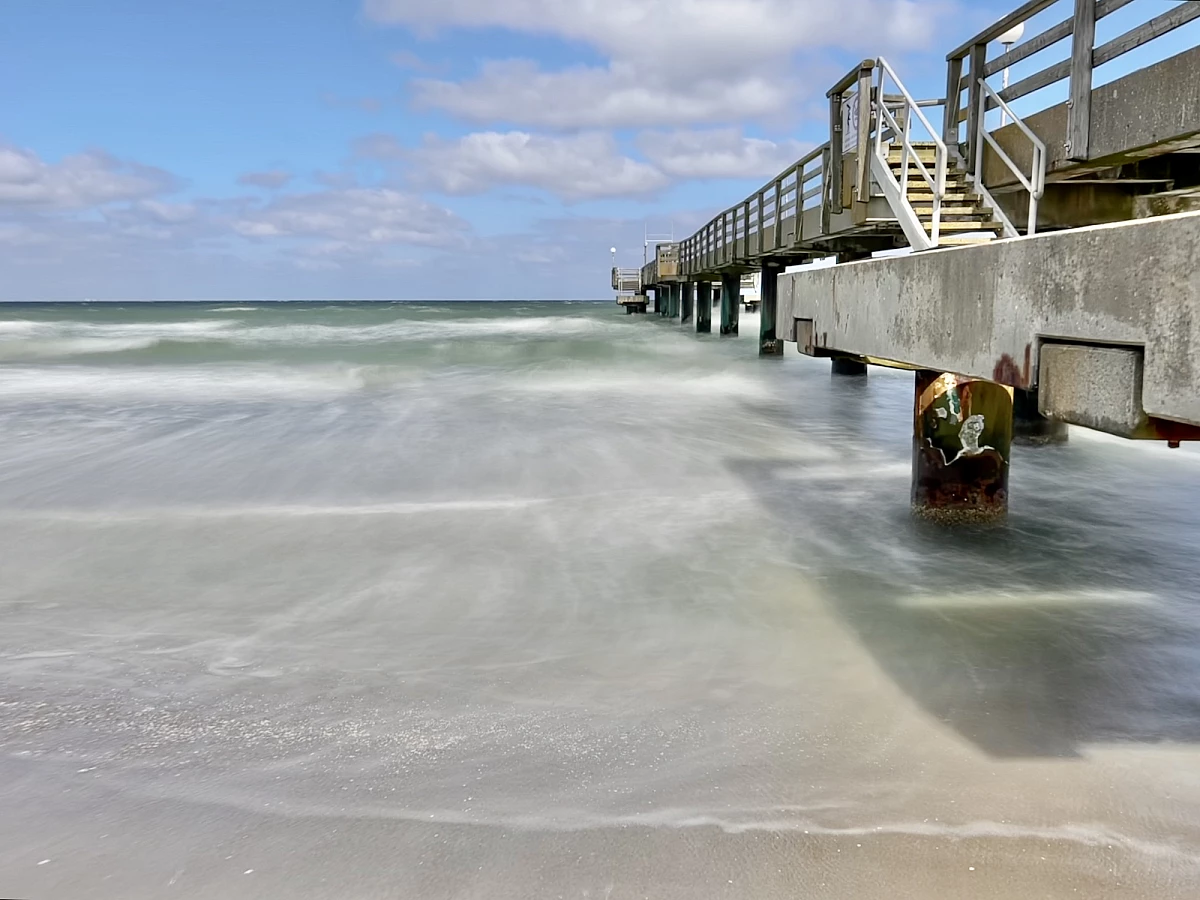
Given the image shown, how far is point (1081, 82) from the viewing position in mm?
5543

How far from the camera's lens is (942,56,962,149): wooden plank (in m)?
6.79

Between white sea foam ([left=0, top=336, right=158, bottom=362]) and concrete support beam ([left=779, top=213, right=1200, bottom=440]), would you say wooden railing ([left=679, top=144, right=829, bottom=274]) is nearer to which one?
concrete support beam ([left=779, top=213, right=1200, bottom=440])

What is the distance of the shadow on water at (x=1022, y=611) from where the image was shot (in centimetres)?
348

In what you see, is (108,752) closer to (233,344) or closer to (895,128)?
(895,128)

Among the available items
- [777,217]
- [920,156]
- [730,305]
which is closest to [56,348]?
[730,305]

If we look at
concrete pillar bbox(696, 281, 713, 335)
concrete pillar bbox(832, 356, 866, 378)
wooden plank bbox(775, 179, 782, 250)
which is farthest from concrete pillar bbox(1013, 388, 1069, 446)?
concrete pillar bbox(696, 281, 713, 335)

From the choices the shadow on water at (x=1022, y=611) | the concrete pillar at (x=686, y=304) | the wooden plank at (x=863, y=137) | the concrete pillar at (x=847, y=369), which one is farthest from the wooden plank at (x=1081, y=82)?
the concrete pillar at (x=686, y=304)

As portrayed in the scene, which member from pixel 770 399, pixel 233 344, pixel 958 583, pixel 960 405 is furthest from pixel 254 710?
pixel 233 344

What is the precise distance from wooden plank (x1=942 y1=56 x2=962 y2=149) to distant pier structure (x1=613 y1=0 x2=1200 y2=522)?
0.01m

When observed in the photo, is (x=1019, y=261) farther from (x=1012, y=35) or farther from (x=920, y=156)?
(x=920, y=156)

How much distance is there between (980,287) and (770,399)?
36.3 feet

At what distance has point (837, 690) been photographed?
3703mm

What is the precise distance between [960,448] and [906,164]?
78.8 inches

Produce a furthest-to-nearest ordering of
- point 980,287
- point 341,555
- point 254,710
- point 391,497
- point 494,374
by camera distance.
A: point 494,374, point 391,497, point 341,555, point 254,710, point 980,287
